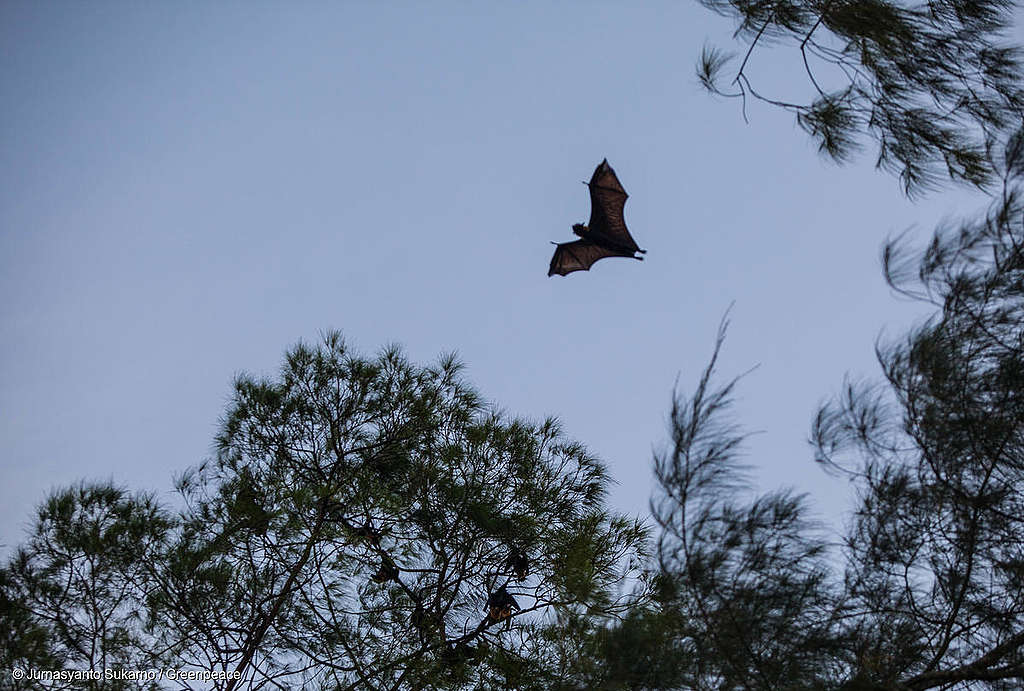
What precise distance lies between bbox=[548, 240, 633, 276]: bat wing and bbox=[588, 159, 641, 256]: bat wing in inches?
10.4

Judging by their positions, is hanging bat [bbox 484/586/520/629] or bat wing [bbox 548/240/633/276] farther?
bat wing [bbox 548/240/633/276]

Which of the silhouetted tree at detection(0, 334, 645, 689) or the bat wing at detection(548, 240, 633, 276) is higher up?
the bat wing at detection(548, 240, 633, 276)

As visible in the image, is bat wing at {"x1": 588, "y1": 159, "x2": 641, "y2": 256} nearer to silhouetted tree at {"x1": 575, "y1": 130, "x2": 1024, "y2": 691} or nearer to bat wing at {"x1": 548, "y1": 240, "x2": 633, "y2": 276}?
bat wing at {"x1": 548, "y1": 240, "x2": 633, "y2": 276}

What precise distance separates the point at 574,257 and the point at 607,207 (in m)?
0.67

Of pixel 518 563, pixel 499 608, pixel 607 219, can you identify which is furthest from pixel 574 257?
pixel 499 608

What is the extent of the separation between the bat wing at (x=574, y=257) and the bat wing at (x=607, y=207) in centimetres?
26

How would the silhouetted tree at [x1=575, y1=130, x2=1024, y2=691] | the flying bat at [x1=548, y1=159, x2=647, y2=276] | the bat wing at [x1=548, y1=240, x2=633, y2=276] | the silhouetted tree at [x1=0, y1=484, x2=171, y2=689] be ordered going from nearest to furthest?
the silhouetted tree at [x1=575, y1=130, x2=1024, y2=691], the silhouetted tree at [x1=0, y1=484, x2=171, y2=689], the flying bat at [x1=548, y1=159, x2=647, y2=276], the bat wing at [x1=548, y1=240, x2=633, y2=276]

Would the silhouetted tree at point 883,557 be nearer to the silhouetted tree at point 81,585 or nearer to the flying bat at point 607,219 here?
the silhouetted tree at point 81,585

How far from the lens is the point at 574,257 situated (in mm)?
8547

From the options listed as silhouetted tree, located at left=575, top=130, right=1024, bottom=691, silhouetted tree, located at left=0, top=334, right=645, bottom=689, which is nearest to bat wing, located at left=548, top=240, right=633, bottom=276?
silhouetted tree, located at left=0, top=334, right=645, bottom=689

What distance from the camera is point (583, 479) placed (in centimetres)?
506

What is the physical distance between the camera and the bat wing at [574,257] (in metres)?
8.45

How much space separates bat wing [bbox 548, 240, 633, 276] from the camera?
8.45 metres

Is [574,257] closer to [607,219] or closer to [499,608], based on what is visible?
[607,219]
